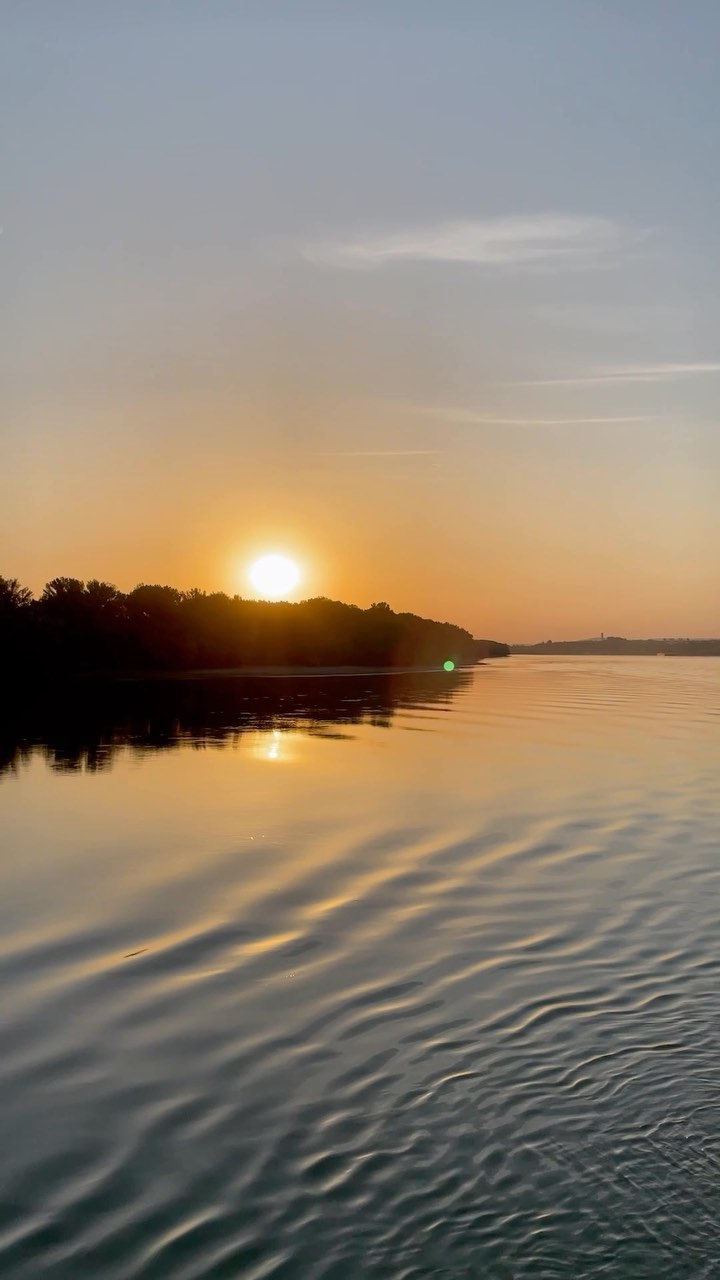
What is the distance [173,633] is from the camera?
12488cm

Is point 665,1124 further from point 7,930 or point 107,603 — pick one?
point 107,603

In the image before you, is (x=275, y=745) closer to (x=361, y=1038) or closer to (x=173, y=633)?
(x=361, y=1038)

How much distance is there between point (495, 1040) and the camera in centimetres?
948

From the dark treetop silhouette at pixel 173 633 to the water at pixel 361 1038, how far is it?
261 feet

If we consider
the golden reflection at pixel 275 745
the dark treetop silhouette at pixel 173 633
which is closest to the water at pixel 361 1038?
the golden reflection at pixel 275 745

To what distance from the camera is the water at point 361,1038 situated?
6.30m

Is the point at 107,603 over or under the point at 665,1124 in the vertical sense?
over

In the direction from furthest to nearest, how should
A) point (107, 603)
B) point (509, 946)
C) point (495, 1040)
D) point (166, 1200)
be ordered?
point (107, 603)
point (509, 946)
point (495, 1040)
point (166, 1200)

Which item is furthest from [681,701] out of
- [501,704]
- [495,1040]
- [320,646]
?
[320,646]

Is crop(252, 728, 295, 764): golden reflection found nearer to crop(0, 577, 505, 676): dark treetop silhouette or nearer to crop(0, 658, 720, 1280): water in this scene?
crop(0, 658, 720, 1280): water

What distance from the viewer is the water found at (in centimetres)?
630

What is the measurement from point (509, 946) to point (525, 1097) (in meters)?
4.66

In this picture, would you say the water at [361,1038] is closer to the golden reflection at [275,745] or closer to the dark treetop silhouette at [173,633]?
the golden reflection at [275,745]

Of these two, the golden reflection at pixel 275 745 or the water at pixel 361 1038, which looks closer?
the water at pixel 361 1038
